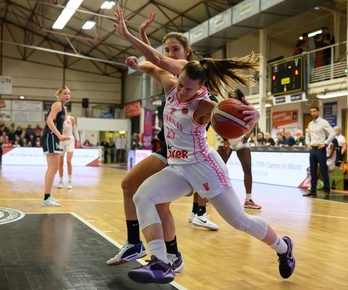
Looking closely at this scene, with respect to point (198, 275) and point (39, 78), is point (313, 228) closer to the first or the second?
point (198, 275)

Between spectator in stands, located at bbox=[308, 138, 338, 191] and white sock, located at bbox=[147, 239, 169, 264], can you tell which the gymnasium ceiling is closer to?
spectator in stands, located at bbox=[308, 138, 338, 191]

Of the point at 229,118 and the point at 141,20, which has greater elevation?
the point at 141,20

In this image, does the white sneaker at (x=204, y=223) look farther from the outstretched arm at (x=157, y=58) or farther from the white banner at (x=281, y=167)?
the white banner at (x=281, y=167)

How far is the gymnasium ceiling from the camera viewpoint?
52.4 ft

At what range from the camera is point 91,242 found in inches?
159

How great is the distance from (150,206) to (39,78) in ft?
95.0

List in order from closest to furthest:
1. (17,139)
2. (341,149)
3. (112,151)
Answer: (341,149)
(17,139)
(112,151)

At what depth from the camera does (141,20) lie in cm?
2045

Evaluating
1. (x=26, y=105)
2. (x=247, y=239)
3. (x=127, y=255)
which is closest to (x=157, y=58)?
(x=127, y=255)

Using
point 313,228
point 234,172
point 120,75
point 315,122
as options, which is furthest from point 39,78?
Result: point 313,228

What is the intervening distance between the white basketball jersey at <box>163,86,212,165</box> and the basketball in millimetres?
207

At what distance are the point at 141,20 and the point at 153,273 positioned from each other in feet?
62.5

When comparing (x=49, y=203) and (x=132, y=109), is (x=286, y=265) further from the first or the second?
(x=132, y=109)

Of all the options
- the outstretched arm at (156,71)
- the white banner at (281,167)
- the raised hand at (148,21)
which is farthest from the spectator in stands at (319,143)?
the outstretched arm at (156,71)
